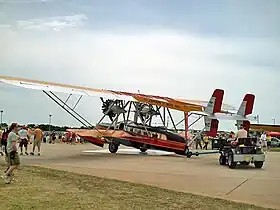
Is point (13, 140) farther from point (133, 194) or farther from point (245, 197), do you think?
point (245, 197)

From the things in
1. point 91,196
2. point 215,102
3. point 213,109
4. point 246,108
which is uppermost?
point 215,102

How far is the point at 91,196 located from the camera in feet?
32.7

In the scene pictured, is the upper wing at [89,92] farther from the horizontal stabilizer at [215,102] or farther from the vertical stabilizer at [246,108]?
the vertical stabilizer at [246,108]

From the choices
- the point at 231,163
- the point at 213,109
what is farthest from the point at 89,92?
the point at 231,163

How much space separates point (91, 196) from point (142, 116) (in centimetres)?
A: 1836

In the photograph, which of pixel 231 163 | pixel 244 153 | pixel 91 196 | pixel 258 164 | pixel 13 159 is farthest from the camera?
pixel 258 164

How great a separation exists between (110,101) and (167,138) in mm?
4864

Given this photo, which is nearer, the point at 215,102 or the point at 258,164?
the point at 258,164

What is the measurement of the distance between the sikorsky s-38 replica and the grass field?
32.7 ft

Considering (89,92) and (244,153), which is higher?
(89,92)

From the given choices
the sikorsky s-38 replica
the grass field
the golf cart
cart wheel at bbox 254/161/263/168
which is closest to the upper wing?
the sikorsky s-38 replica

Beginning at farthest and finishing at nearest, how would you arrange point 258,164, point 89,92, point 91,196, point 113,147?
1. point 113,147
2. point 89,92
3. point 258,164
4. point 91,196

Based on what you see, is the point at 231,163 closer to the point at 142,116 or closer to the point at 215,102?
the point at 215,102

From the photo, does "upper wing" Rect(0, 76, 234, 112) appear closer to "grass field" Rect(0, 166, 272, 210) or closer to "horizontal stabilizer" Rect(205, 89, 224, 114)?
"horizontal stabilizer" Rect(205, 89, 224, 114)
